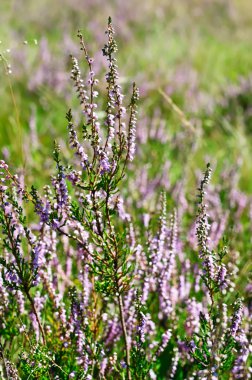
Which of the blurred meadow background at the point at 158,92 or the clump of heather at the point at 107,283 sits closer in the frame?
the clump of heather at the point at 107,283

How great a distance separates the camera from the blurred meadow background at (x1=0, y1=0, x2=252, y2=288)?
4.93m

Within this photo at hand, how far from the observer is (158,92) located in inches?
325

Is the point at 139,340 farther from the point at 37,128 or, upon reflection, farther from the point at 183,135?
the point at 37,128

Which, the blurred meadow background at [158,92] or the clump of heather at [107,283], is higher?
the blurred meadow background at [158,92]

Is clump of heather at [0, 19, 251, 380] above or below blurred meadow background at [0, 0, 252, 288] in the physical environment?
below

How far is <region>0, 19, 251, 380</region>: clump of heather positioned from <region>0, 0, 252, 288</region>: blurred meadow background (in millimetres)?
538

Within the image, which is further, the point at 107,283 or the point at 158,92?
the point at 158,92

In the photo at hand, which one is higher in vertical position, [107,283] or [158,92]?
[158,92]

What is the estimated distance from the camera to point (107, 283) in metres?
2.08

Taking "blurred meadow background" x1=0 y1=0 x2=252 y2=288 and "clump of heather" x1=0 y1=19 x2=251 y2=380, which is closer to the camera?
"clump of heather" x1=0 y1=19 x2=251 y2=380

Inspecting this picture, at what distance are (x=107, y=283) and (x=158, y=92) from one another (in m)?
6.51

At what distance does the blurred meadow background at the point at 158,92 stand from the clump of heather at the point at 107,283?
1.76ft

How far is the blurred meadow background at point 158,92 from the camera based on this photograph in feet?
16.2

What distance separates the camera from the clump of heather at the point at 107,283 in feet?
6.54
